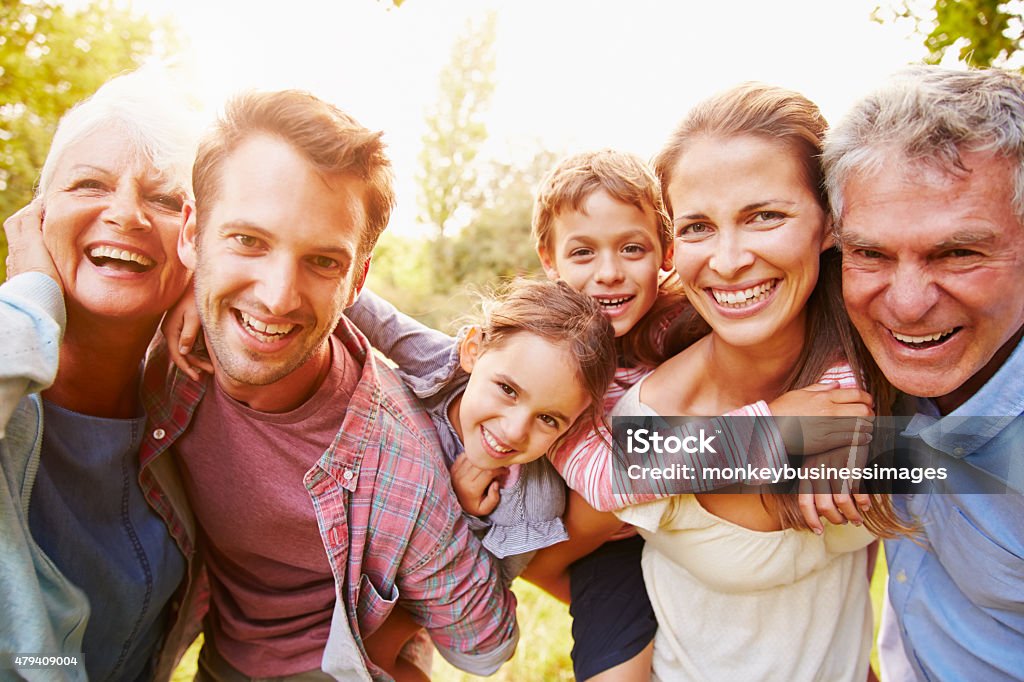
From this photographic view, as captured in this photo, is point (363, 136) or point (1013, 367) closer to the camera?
point (1013, 367)

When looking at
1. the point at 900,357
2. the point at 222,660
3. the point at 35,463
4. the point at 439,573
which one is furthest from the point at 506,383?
the point at 222,660

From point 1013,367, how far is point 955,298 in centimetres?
26

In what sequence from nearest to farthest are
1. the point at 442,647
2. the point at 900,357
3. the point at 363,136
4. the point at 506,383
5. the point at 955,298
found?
the point at 955,298 → the point at 900,357 → the point at 363,136 → the point at 506,383 → the point at 442,647

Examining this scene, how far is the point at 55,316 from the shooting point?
1.88 metres

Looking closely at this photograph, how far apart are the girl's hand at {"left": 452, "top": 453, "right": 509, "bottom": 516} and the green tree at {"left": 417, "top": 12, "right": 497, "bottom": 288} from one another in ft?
27.7

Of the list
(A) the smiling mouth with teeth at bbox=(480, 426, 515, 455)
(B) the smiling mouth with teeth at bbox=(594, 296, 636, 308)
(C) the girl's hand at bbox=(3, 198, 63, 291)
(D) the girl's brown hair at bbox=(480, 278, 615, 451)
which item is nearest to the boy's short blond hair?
(B) the smiling mouth with teeth at bbox=(594, 296, 636, 308)

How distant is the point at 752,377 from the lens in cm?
230

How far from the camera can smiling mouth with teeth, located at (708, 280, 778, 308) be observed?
2.08 m

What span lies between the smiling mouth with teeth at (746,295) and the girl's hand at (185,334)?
5.35ft

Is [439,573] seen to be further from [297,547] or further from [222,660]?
[222,660]

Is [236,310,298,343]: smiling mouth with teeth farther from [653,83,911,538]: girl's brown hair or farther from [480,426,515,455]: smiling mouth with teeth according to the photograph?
[653,83,911,538]: girl's brown hair

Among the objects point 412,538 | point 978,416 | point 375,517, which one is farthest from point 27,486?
point 978,416

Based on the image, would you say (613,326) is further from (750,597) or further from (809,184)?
(750,597)

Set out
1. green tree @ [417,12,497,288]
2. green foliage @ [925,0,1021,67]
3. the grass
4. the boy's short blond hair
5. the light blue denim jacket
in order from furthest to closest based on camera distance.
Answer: green tree @ [417,12,497,288] → the grass → the boy's short blond hair → green foliage @ [925,0,1021,67] → the light blue denim jacket
